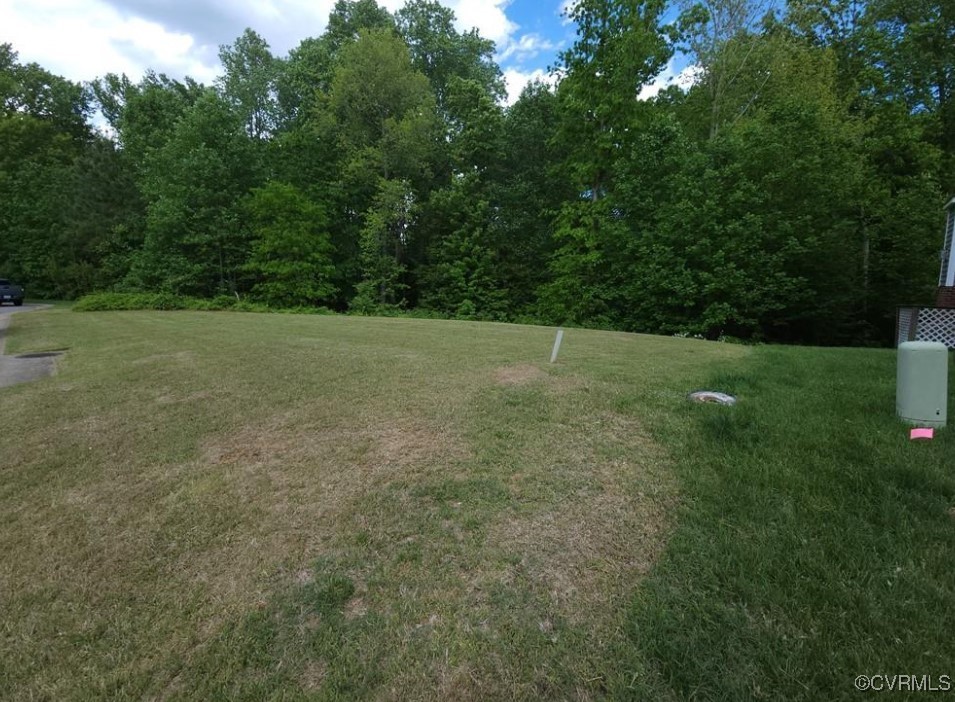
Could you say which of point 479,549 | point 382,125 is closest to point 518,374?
point 479,549

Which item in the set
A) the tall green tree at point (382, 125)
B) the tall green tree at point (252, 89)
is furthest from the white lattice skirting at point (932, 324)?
the tall green tree at point (252, 89)

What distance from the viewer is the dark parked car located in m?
22.4

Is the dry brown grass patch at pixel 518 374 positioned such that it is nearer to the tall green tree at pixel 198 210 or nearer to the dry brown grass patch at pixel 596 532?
the dry brown grass patch at pixel 596 532

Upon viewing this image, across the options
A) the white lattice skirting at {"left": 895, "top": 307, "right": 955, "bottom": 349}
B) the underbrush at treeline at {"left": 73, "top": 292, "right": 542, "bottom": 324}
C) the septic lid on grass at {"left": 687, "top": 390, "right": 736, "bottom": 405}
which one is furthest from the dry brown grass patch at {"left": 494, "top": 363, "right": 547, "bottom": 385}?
the underbrush at treeline at {"left": 73, "top": 292, "right": 542, "bottom": 324}

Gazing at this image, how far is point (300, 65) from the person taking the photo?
26594 mm

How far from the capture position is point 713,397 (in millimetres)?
4102

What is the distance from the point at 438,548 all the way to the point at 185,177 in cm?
2628

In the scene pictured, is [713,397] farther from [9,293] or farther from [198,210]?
[9,293]

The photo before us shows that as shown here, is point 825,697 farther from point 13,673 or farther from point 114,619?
point 13,673

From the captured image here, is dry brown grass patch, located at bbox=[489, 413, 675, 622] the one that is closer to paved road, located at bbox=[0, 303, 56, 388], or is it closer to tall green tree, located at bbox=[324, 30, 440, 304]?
paved road, located at bbox=[0, 303, 56, 388]

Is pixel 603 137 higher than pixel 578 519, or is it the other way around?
pixel 603 137

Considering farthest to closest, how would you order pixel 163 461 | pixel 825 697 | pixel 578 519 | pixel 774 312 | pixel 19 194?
pixel 19 194 → pixel 774 312 → pixel 163 461 → pixel 578 519 → pixel 825 697

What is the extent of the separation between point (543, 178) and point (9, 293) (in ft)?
93.3

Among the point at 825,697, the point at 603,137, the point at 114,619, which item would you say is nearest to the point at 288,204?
the point at 603,137
